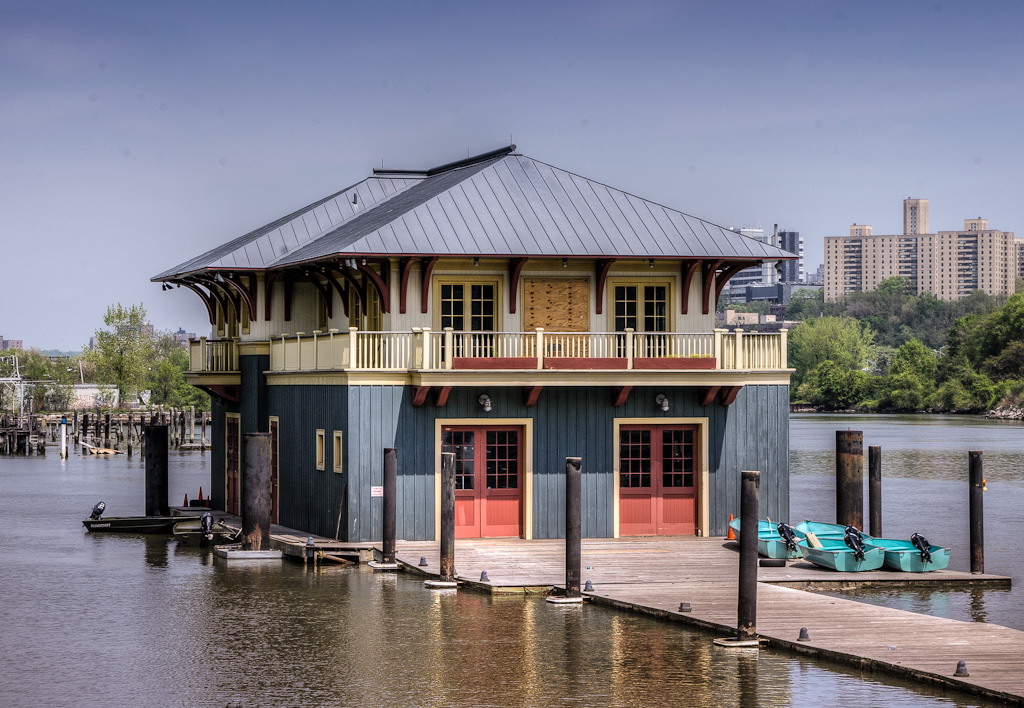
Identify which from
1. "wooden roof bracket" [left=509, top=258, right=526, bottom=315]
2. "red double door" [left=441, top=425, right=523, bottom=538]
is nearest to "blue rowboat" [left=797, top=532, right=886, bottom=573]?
"red double door" [left=441, top=425, right=523, bottom=538]

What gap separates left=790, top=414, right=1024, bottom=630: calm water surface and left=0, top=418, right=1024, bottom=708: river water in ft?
1.06

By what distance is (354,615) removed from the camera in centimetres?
2545

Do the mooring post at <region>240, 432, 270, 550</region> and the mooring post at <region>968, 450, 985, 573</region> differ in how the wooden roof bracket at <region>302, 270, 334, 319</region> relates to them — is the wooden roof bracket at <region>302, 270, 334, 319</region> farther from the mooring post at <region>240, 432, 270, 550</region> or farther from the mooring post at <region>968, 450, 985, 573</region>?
the mooring post at <region>968, 450, 985, 573</region>

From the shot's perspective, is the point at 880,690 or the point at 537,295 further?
the point at 537,295

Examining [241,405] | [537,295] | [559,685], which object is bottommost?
[559,685]

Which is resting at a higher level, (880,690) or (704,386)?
(704,386)

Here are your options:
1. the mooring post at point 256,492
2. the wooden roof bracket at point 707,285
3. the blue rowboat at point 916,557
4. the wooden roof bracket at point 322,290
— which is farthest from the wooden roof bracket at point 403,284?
the blue rowboat at point 916,557

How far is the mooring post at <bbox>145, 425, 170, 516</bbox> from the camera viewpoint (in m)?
42.3

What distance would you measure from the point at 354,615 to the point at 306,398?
10.3 metres

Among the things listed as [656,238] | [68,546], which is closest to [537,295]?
[656,238]

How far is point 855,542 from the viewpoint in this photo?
30.3 metres

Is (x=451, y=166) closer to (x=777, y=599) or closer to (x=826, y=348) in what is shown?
(x=777, y=599)

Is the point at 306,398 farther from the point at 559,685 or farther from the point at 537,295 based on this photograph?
the point at 559,685

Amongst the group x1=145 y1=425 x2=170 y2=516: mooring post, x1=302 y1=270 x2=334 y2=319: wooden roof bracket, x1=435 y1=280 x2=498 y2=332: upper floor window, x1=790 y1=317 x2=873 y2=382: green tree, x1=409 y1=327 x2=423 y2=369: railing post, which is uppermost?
x1=790 y1=317 x2=873 y2=382: green tree
